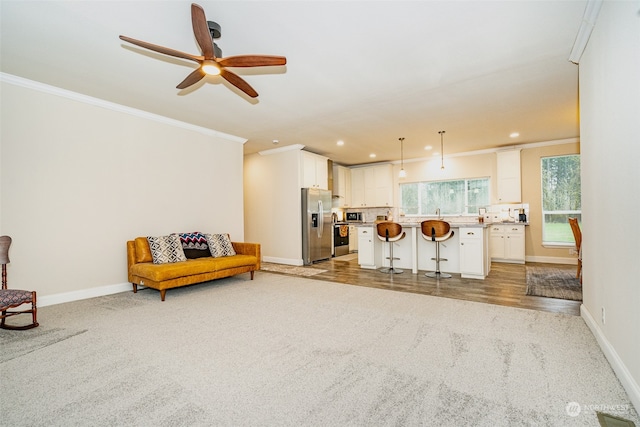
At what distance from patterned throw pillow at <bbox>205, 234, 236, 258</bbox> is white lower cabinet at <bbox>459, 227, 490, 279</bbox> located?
3.99 meters

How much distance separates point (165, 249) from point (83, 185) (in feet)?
4.54

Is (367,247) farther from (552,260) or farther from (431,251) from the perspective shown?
(552,260)

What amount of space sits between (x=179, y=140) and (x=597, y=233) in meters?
5.79

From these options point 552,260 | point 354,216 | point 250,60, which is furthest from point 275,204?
point 552,260

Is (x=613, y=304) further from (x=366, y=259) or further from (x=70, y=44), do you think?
(x=70, y=44)

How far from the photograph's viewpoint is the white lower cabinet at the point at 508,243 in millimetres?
6527

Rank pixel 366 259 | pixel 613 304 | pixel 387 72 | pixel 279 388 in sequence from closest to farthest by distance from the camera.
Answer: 1. pixel 279 388
2. pixel 613 304
3. pixel 387 72
4. pixel 366 259

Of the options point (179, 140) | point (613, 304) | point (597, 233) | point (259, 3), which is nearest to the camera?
point (613, 304)

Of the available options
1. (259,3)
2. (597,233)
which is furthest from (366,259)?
(259,3)

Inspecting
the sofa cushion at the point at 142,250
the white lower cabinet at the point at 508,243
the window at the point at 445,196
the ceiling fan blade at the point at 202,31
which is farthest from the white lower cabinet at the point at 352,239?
the ceiling fan blade at the point at 202,31

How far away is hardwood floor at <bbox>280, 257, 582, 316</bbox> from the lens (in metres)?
3.59

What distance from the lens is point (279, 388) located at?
73.4 inches

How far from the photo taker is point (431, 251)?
5578mm

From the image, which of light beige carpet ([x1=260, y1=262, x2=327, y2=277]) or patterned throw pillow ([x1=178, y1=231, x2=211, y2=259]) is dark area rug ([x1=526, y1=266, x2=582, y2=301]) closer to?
light beige carpet ([x1=260, y1=262, x2=327, y2=277])
